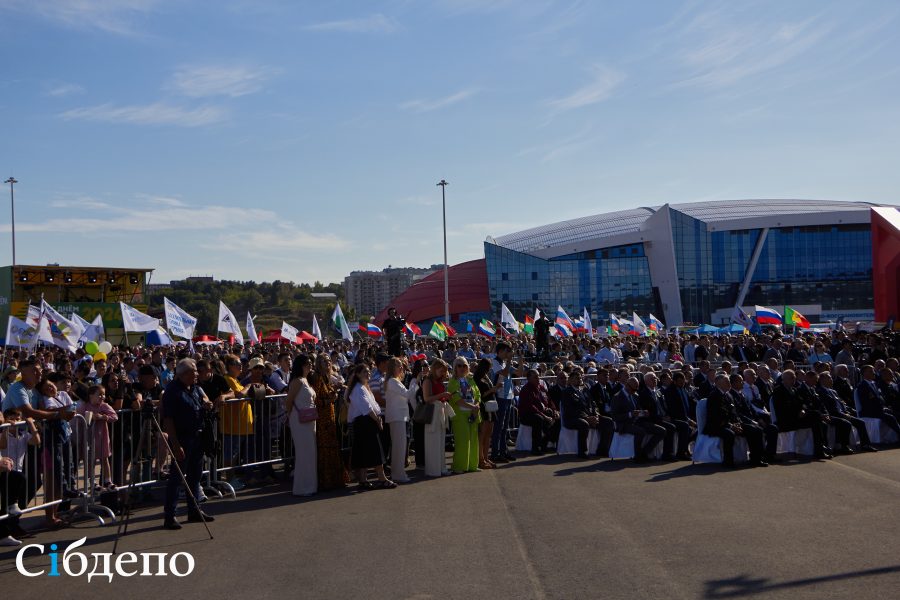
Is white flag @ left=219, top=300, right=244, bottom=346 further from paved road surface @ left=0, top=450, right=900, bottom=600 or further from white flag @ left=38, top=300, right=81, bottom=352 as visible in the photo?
paved road surface @ left=0, top=450, right=900, bottom=600

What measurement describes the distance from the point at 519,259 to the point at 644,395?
74.8m

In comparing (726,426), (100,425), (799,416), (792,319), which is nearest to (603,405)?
(726,426)

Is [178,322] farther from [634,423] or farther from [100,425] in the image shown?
[634,423]

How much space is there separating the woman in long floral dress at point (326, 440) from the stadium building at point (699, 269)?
75805mm

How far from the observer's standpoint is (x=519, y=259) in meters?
87.7

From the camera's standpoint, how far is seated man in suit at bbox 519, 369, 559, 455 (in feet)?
45.8

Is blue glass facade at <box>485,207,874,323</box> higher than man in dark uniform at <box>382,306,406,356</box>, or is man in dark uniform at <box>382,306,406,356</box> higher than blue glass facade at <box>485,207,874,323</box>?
blue glass facade at <box>485,207,874,323</box>

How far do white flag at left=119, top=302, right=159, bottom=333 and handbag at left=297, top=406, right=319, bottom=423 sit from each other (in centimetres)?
1429

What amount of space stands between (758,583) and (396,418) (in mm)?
5909

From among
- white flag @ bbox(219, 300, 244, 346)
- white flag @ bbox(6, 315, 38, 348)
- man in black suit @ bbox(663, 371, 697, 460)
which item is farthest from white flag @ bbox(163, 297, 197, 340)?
man in black suit @ bbox(663, 371, 697, 460)

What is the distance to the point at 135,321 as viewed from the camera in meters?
23.8

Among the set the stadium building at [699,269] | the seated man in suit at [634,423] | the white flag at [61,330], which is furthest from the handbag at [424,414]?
the stadium building at [699,269]

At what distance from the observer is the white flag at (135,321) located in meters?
23.3

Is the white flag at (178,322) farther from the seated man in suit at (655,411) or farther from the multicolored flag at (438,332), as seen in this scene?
the seated man in suit at (655,411)
